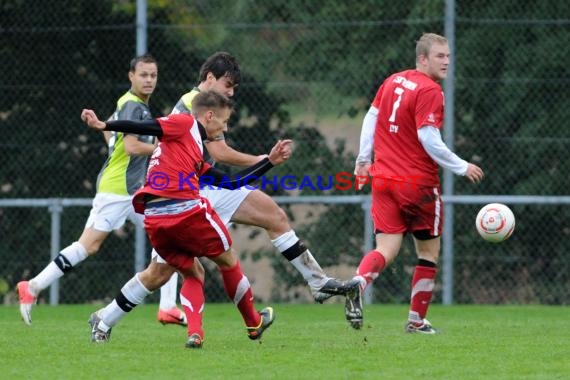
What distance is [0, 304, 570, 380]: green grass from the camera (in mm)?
6340

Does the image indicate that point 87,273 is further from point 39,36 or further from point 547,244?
point 547,244

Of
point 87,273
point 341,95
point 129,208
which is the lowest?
point 87,273

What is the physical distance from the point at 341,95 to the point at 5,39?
3.32 meters

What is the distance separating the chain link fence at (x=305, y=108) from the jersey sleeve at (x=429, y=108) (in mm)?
3907

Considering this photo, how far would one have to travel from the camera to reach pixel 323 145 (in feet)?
41.2

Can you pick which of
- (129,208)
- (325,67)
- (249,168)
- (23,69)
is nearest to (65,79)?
(23,69)

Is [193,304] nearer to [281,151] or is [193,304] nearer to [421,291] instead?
[281,151]

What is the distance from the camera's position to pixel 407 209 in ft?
28.1

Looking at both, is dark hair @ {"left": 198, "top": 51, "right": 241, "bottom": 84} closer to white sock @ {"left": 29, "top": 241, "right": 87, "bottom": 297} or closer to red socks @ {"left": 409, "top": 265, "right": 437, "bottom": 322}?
red socks @ {"left": 409, "top": 265, "right": 437, "bottom": 322}

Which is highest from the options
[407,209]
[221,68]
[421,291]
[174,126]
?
[221,68]

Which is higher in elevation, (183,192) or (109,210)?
(183,192)

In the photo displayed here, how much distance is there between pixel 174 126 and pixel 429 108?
1883 mm

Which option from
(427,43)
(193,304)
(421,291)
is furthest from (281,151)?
(421,291)

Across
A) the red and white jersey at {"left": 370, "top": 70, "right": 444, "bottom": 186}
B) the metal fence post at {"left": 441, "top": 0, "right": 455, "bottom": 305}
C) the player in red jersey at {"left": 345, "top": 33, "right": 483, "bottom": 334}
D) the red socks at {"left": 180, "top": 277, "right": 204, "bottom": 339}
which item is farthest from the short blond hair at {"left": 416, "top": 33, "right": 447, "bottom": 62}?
the metal fence post at {"left": 441, "top": 0, "right": 455, "bottom": 305}
